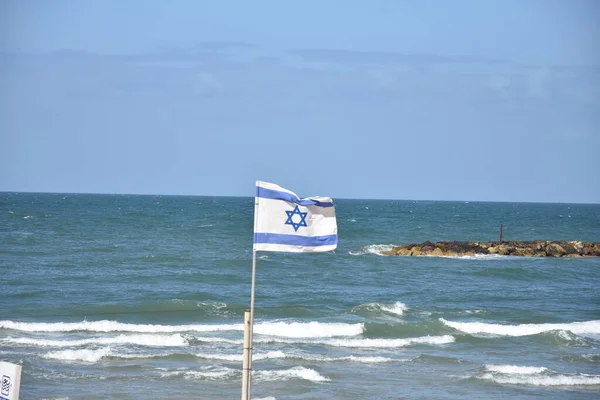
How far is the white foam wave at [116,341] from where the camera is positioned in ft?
75.2

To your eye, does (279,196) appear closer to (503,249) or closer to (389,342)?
(389,342)

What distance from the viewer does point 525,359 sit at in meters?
22.5

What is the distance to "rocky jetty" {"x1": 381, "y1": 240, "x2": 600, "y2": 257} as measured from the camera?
A: 169 ft

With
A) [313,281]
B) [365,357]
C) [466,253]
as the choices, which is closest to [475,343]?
[365,357]

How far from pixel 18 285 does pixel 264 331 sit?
1273 cm

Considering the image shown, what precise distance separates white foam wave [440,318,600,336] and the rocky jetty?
2302 cm

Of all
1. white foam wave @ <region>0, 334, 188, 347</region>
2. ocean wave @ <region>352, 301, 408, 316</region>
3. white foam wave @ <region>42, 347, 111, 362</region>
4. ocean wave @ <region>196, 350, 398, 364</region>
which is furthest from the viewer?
ocean wave @ <region>352, 301, 408, 316</region>

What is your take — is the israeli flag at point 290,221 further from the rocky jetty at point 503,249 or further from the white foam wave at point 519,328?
the rocky jetty at point 503,249

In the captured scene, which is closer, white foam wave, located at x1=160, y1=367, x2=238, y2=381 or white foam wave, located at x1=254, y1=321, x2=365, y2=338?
white foam wave, located at x1=160, y1=367, x2=238, y2=381

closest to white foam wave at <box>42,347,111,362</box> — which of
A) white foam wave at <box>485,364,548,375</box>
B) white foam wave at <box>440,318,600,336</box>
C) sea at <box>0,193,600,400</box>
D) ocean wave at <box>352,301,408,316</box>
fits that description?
sea at <box>0,193,600,400</box>

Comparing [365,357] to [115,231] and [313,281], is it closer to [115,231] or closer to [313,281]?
[313,281]

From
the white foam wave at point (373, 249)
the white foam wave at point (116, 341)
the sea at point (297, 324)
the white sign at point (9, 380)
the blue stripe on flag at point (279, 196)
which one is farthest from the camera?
the white foam wave at point (373, 249)

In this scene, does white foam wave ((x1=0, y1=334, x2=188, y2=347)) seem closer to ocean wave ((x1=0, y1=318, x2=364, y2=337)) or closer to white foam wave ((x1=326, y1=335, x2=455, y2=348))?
ocean wave ((x1=0, y1=318, x2=364, y2=337))

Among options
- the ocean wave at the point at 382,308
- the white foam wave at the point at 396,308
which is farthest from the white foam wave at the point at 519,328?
the ocean wave at the point at 382,308
